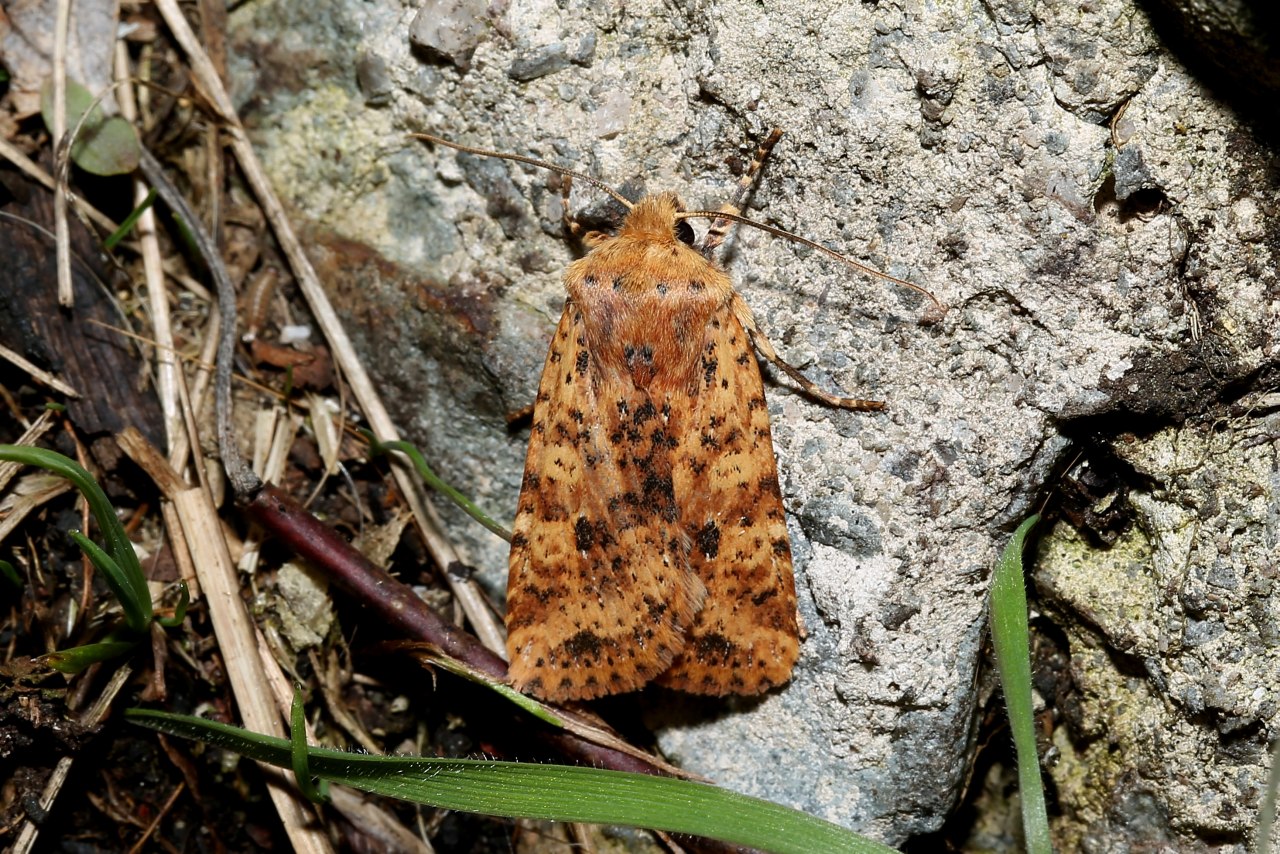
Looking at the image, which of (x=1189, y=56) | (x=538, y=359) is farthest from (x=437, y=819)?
(x=1189, y=56)

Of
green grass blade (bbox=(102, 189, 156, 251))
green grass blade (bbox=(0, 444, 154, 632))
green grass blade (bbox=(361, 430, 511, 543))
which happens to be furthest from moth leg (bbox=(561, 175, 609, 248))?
green grass blade (bbox=(0, 444, 154, 632))

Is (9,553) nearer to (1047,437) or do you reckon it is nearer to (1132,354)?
(1047,437)

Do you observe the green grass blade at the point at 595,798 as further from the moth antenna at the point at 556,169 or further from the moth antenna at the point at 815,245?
the moth antenna at the point at 556,169

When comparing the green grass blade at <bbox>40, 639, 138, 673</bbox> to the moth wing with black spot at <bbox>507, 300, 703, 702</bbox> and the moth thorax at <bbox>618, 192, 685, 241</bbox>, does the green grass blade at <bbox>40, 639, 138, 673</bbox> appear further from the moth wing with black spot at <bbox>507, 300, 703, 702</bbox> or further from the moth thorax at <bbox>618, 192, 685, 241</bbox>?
the moth thorax at <bbox>618, 192, 685, 241</bbox>

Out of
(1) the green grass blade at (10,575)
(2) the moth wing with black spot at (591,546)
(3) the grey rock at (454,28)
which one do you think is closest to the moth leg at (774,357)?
(2) the moth wing with black spot at (591,546)

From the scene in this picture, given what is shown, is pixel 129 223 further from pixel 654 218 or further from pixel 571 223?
pixel 654 218
